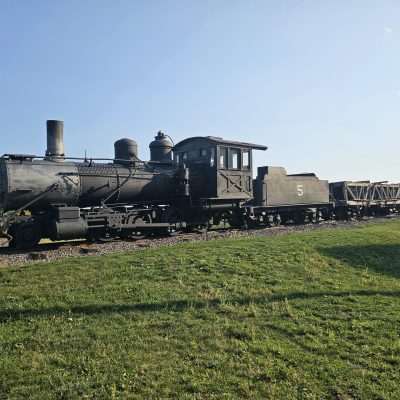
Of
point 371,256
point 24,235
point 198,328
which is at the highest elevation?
point 24,235

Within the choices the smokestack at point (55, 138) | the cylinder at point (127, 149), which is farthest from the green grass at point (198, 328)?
the cylinder at point (127, 149)

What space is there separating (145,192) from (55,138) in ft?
11.8

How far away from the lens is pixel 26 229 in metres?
10.7

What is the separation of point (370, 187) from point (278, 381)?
23.5m

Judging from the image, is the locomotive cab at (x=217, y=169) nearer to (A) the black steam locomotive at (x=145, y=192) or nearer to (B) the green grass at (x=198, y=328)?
(A) the black steam locomotive at (x=145, y=192)

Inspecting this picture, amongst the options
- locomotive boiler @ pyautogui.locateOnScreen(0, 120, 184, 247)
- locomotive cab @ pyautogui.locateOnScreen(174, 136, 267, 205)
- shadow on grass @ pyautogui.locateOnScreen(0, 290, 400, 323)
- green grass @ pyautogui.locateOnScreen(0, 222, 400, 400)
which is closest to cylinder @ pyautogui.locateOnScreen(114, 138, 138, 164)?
locomotive boiler @ pyautogui.locateOnScreen(0, 120, 184, 247)

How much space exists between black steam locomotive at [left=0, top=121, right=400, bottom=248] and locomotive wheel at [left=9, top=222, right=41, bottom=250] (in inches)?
1.0

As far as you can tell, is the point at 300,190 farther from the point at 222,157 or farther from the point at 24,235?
the point at 24,235

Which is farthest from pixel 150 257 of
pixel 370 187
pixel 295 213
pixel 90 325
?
pixel 370 187

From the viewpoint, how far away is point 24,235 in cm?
1068

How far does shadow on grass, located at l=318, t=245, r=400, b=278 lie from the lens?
8.98 m

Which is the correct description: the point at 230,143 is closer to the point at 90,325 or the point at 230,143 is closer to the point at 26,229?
the point at 26,229

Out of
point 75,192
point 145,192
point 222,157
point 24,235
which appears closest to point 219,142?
point 222,157

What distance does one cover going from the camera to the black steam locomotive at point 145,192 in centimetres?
1086
